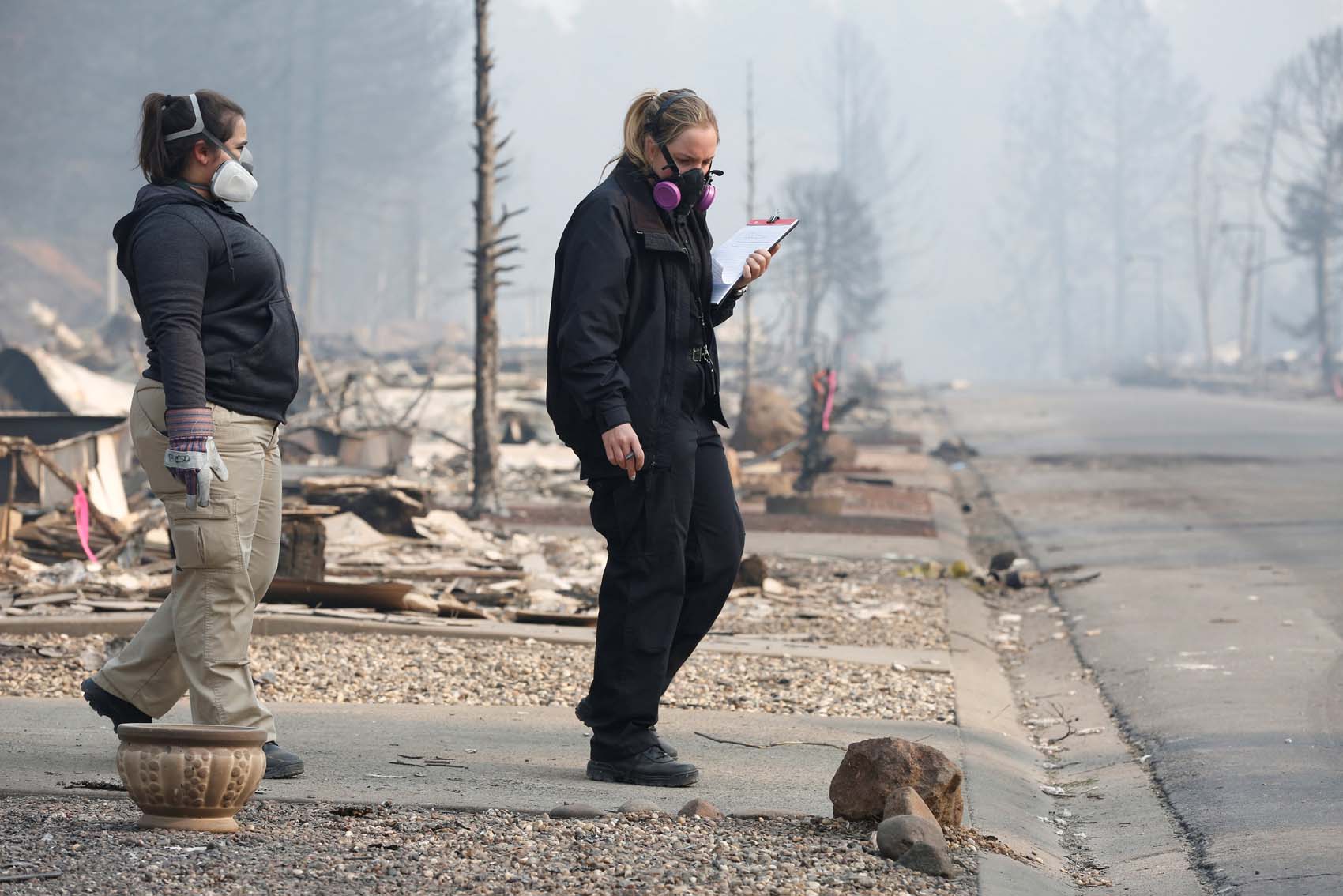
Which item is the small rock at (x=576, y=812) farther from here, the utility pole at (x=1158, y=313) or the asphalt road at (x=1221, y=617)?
the utility pole at (x=1158, y=313)

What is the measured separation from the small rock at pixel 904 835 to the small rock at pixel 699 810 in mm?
487

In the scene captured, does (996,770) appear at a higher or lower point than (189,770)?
lower

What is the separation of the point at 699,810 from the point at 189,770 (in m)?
1.28

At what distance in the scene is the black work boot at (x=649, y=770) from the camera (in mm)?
4605

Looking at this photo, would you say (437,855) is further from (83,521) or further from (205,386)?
(83,521)

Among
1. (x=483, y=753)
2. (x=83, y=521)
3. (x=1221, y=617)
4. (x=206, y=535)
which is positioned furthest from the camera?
(x=83, y=521)

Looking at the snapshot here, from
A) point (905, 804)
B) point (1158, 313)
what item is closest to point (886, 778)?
point (905, 804)

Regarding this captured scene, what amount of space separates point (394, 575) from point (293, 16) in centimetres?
6012

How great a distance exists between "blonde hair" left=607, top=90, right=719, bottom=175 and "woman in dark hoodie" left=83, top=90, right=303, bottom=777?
41.4 inches

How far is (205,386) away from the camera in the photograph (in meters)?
4.28

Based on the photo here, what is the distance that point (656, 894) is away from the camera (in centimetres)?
339

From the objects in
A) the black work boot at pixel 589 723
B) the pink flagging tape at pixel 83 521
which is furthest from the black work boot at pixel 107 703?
the pink flagging tape at pixel 83 521

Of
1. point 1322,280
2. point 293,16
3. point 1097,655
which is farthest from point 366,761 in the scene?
point 293,16

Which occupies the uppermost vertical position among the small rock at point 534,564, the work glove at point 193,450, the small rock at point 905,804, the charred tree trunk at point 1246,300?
the charred tree trunk at point 1246,300
